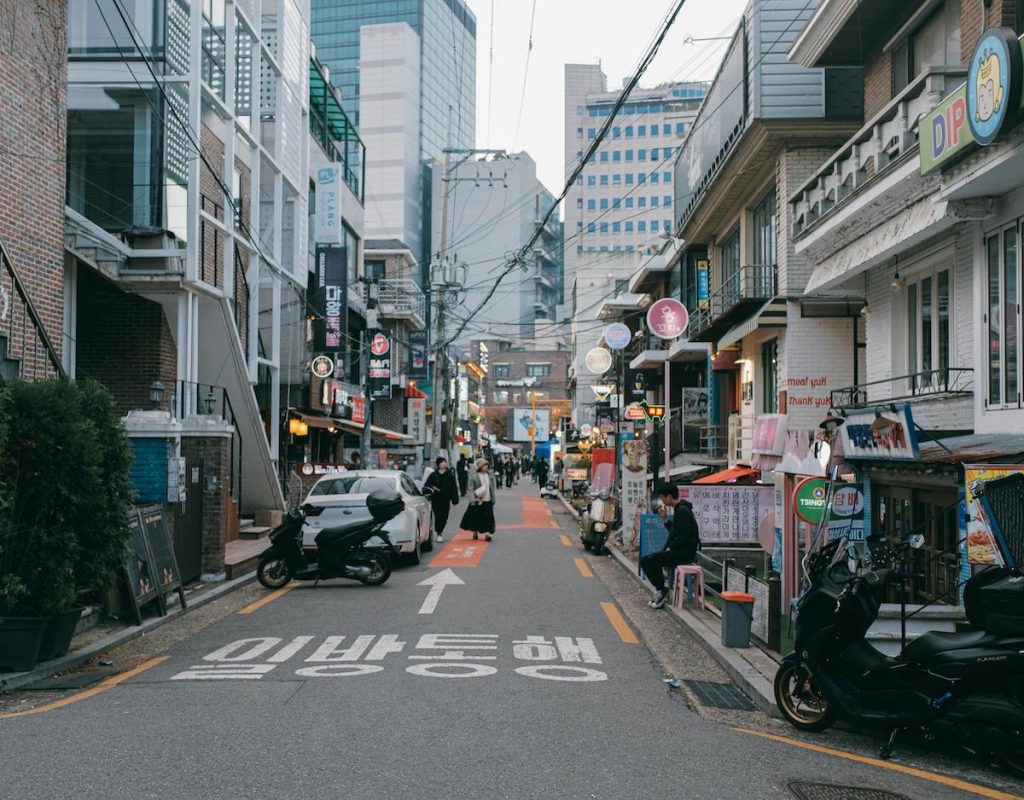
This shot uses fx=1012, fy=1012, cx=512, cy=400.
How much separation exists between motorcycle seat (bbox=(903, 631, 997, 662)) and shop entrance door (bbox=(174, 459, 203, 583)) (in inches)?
399

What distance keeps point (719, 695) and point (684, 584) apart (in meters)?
4.41

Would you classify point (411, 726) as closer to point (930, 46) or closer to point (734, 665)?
point (734, 665)

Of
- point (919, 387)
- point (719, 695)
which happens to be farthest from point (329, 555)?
point (919, 387)

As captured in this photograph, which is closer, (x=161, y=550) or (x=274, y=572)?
(x=161, y=550)

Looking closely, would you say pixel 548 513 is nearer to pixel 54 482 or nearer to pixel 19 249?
pixel 19 249

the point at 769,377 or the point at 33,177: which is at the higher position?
the point at 33,177

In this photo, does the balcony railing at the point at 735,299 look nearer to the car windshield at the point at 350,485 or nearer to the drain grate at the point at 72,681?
the car windshield at the point at 350,485

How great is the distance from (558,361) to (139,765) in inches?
4567

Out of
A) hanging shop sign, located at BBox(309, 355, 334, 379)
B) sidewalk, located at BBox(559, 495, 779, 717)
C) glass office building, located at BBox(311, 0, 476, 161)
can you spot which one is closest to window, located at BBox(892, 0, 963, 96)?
sidewalk, located at BBox(559, 495, 779, 717)

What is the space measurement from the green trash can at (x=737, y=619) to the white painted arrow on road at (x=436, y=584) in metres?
3.98

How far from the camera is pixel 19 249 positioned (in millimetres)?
14195

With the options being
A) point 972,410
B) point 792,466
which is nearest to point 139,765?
point 792,466

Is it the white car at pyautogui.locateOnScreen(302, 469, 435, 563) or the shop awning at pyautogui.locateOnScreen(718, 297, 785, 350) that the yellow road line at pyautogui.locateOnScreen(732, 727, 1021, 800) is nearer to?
the white car at pyautogui.locateOnScreen(302, 469, 435, 563)

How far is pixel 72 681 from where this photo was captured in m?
8.92
